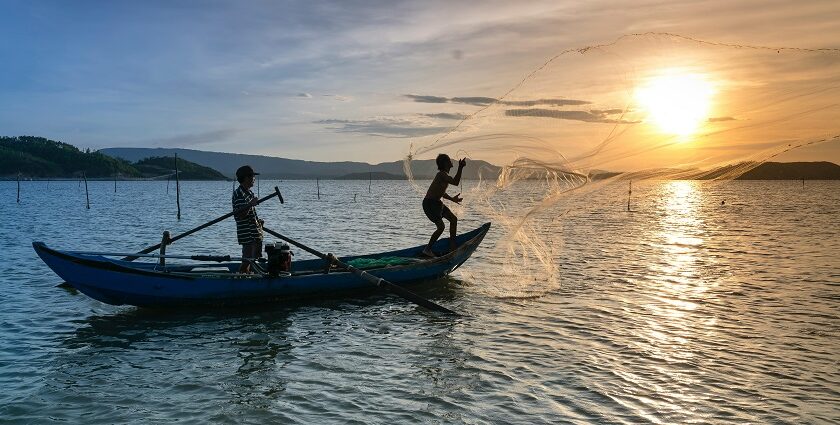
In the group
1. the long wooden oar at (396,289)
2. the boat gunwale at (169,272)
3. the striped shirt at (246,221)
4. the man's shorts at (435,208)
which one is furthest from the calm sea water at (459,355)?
the man's shorts at (435,208)

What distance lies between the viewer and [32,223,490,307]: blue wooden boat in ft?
Result: 38.4

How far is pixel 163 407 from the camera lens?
809cm

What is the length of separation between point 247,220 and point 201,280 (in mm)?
1554

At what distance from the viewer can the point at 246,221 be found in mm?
13430

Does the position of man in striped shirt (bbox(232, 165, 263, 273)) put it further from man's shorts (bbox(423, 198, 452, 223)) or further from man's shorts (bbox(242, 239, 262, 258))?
man's shorts (bbox(423, 198, 452, 223))

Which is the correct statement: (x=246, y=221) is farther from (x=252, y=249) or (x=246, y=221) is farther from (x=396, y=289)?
(x=396, y=289)

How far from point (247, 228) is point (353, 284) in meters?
2.59

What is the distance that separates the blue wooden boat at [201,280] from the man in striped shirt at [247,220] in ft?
2.23

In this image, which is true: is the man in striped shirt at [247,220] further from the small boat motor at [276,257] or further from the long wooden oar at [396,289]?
the long wooden oar at [396,289]

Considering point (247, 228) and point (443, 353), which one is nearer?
point (443, 353)

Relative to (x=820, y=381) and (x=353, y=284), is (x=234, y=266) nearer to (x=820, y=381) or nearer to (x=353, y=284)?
(x=353, y=284)

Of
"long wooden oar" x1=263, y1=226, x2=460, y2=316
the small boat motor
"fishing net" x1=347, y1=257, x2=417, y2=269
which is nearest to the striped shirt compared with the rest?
the small boat motor

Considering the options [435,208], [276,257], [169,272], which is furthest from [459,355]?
[169,272]

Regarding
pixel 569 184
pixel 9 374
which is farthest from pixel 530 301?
pixel 9 374
